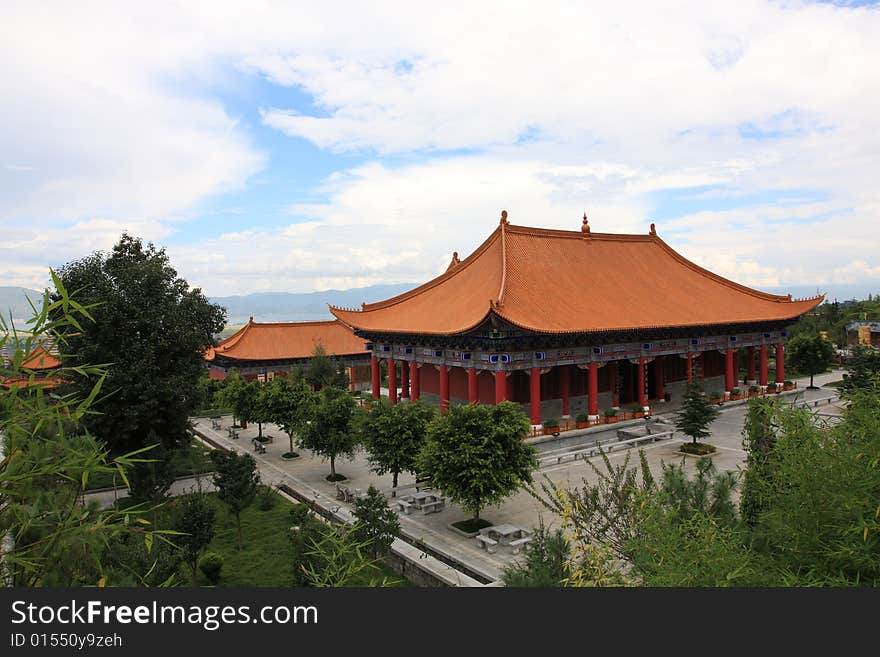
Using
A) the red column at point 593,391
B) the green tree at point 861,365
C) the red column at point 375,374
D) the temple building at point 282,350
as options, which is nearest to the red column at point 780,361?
the green tree at point 861,365

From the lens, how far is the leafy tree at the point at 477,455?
12.1m

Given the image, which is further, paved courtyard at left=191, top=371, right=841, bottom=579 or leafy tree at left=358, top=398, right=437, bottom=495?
leafy tree at left=358, top=398, right=437, bottom=495

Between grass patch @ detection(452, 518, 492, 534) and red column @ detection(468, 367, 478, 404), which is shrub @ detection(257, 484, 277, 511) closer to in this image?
grass patch @ detection(452, 518, 492, 534)

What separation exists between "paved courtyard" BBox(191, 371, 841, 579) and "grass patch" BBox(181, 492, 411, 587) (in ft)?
4.00

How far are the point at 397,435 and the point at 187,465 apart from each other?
9364mm

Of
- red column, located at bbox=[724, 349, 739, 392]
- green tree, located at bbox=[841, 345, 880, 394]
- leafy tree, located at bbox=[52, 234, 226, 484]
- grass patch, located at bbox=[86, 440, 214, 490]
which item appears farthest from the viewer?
red column, located at bbox=[724, 349, 739, 392]

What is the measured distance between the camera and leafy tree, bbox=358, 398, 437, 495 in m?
14.4

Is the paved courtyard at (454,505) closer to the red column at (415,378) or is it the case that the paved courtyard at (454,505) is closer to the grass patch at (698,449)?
the grass patch at (698,449)

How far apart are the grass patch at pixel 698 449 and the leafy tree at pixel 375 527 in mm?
12089

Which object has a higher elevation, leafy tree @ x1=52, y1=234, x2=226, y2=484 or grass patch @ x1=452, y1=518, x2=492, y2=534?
leafy tree @ x1=52, y1=234, x2=226, y2=484

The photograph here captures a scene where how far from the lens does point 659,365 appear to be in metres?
27.0

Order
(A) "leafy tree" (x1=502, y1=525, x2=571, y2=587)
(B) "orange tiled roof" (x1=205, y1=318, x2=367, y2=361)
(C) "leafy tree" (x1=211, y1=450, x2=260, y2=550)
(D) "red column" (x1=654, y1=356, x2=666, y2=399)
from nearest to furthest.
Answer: (A) "leafy tree" (x1=502, y1=525, x2=571, y2=587), (C) "leafy tree" (x1=211, y1=450, x2=260, y2=550), (D) "red column" (x1=654, y1=356, x2=666, y2=399), (B) "orange tiled roof" (x1=205, y1=318, x2=367, y2=361)

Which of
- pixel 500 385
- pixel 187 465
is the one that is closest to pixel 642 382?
pixel 500 385

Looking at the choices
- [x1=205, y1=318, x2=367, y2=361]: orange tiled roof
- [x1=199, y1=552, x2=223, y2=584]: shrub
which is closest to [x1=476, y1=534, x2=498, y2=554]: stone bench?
[x1=199, y1=552, x2=223, y2=584]: shrub
